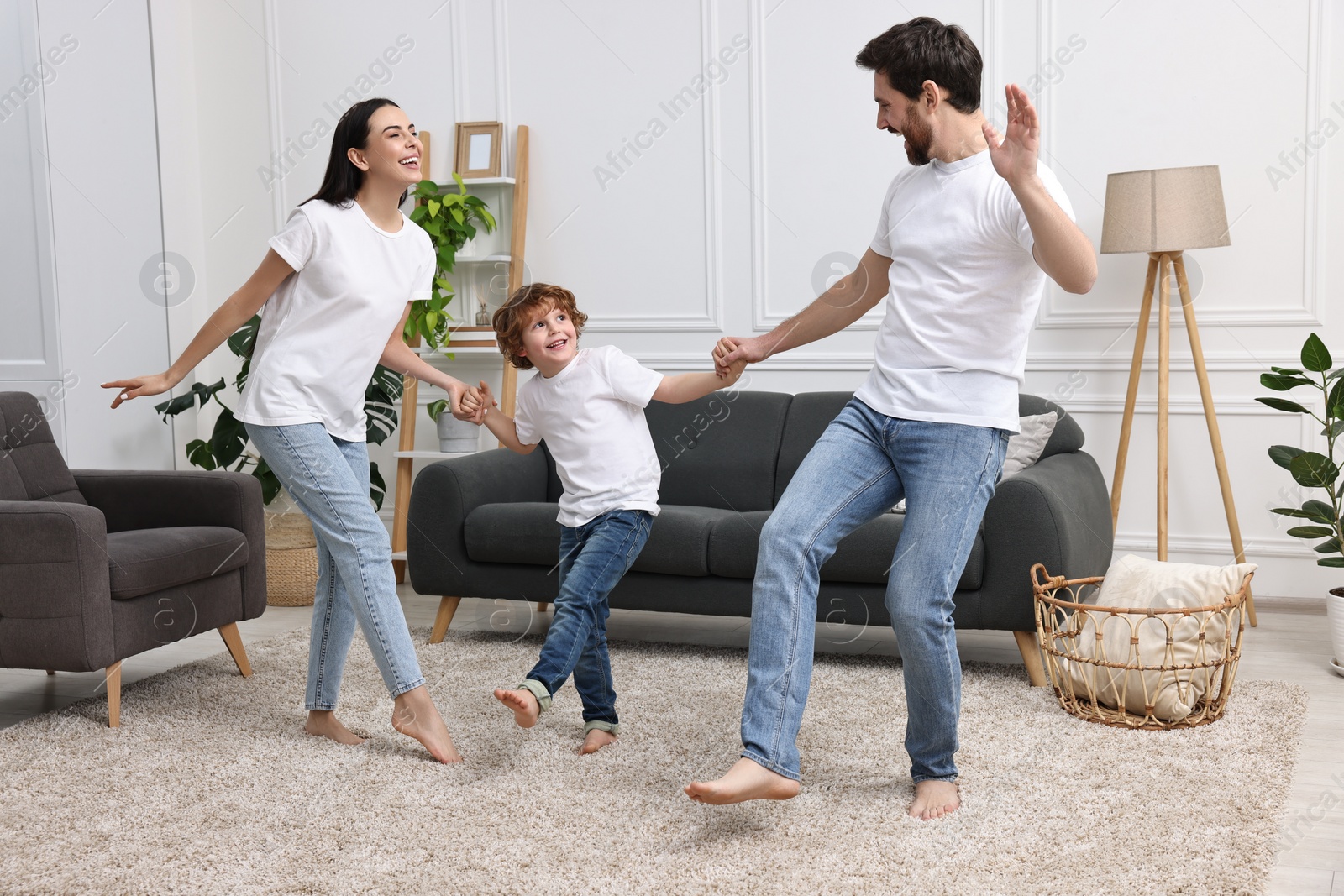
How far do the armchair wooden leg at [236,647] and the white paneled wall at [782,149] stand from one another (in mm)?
1804

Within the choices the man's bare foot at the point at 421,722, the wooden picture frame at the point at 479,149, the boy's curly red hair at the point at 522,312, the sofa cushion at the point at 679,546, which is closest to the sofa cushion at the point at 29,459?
the man's bare foot at the point at 421,722

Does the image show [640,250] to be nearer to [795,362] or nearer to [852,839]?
[795,362]

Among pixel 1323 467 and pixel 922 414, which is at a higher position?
pixel 922 414

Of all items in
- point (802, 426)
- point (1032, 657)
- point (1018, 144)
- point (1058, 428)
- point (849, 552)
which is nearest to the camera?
point (1018, 144)

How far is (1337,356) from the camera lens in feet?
12.2

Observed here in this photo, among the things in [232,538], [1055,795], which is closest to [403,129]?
[232,538]

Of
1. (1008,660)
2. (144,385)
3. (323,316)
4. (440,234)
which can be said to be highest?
(440,234)

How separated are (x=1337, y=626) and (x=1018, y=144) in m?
2.09

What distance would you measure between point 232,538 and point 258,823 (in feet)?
3.79

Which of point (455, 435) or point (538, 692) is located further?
point (455, 435)

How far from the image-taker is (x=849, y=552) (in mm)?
3164

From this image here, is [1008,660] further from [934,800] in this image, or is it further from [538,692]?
[538,692]

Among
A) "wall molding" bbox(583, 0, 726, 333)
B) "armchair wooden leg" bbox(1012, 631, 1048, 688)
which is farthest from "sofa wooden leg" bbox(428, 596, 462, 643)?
"armchair wooden leg" bbox(1012, 631, 1048, 688)

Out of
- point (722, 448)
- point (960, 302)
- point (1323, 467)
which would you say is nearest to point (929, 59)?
point (960, 302)
